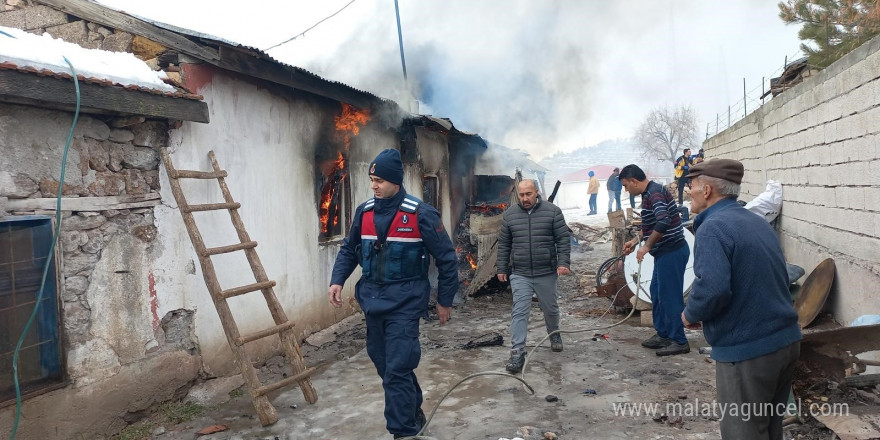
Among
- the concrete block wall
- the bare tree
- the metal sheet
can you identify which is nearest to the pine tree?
the concrete block wall

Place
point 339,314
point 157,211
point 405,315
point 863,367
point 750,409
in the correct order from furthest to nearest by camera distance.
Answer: point 339,314 < point 157,211 < point 405,315 < point 863,367 < point 750,409

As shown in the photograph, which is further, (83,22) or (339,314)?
(339,314)

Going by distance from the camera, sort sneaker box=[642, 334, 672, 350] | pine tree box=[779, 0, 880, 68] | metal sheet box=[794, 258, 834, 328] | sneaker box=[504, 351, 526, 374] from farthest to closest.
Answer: pine tree box=[779, 0, 880, 68]
sneaker box=[642, 334, 672, 350]
metal sheet box=[794, 258, 834, 328]
sneaker box=[504, 351, 526, 374]

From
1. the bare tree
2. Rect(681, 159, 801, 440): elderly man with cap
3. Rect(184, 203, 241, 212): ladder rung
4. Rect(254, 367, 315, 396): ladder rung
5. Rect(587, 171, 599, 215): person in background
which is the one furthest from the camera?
the bare tree

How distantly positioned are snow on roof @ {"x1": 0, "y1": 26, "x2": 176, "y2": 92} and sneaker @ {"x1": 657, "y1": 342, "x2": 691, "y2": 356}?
5.60 m

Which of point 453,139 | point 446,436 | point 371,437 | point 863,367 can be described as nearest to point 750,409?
point 863,367

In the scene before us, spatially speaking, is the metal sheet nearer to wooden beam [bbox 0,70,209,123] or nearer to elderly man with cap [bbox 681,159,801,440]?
elderly man with cap [bbox 681,159,801,440]

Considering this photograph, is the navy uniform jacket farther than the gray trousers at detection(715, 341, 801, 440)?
Yes

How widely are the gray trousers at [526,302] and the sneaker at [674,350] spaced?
3.82 feet

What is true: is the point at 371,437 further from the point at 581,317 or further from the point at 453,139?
the point at 453,139

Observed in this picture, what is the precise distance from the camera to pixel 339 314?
7934 mm

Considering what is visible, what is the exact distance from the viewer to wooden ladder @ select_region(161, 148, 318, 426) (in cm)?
452

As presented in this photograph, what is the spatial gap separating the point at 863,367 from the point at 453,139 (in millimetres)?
10160

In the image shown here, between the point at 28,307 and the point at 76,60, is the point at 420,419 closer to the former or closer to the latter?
the point at 28,307
